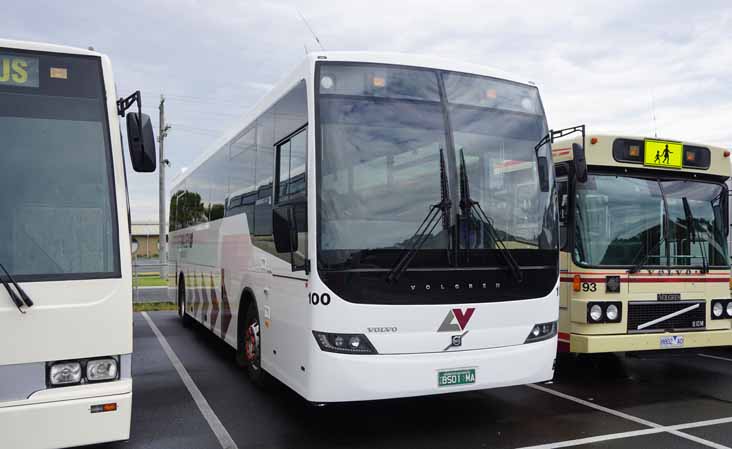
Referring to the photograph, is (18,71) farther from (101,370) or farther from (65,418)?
(65,418)

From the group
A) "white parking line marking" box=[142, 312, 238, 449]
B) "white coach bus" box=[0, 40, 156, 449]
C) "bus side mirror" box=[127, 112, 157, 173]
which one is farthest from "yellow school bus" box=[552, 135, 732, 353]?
"white coach bus" box=[0, 40, 156, 449]

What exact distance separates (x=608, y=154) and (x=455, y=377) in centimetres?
393

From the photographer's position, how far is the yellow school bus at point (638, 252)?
25.3 ft

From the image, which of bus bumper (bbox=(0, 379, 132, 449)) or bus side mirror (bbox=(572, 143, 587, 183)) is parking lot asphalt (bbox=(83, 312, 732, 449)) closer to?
bus bumper (bbox=(0, 379, 132, 449))

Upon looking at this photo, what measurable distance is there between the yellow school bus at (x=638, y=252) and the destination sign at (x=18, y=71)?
567 cm

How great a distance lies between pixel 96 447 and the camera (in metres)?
5.66

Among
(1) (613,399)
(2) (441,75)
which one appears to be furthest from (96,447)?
(1) (613,399)

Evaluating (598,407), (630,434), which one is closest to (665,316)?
(598,407)

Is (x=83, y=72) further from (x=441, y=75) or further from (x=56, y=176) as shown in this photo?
(x=441, y=75)

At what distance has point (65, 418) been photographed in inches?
166

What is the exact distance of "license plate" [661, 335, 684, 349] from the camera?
306 inches

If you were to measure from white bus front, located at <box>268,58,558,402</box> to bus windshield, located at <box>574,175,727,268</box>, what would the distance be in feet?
5.87

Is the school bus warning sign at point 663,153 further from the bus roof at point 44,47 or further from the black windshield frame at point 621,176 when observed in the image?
the bus roof at point 44,47

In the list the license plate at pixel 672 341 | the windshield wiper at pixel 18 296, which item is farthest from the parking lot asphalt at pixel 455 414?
the windshield wiper at pixel 18 296
